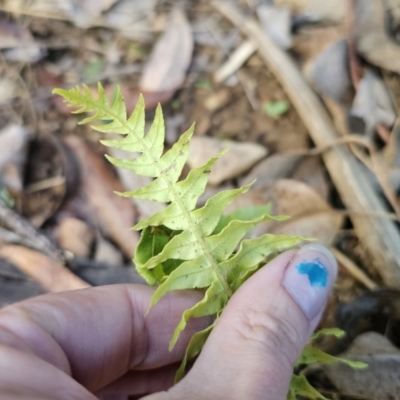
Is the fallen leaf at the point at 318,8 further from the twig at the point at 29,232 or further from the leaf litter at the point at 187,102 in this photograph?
the twig at the point at 29,232

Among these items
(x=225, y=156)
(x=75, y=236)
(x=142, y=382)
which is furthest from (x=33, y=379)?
(x=225, y=156)

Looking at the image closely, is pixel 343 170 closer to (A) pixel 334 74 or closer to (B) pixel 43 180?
(A) pixel 334 74

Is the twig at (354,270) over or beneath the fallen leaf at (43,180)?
beneath

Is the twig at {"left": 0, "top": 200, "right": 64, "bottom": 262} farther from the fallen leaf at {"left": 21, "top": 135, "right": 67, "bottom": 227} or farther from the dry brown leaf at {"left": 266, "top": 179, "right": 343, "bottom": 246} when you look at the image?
the dry brown leaf at {"left": 266, "top": 179, "right": 343, "bottom": 246}

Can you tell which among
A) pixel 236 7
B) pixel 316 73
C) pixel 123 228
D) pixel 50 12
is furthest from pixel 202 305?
pixel 50 12

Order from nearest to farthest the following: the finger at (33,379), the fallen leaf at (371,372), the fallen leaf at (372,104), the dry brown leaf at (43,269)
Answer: the finger at (33,379) < the fallen leaf at (371,372) < the dry brown leaf at (43,269) < the fallen leaf at (372,104)

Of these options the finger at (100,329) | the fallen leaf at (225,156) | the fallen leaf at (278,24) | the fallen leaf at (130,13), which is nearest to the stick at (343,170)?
the fallen leaf at (278,24)
